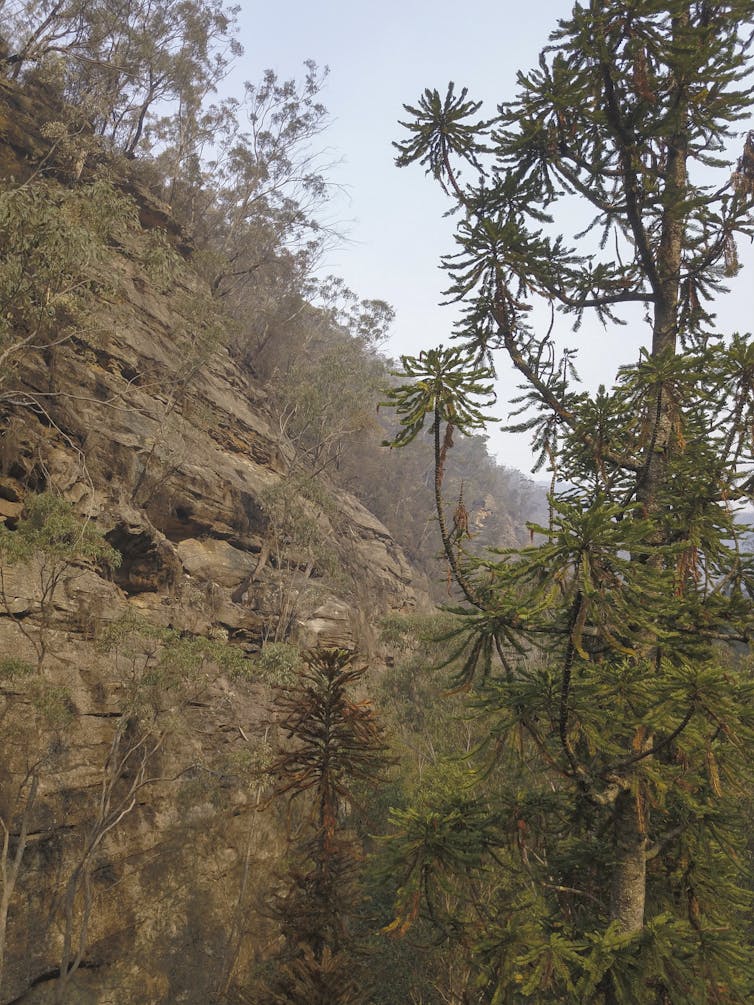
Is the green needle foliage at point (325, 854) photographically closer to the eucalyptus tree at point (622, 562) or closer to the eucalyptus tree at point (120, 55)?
the eucalyptus tree at point (622, 562)

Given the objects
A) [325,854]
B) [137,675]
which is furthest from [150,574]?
[325,854]

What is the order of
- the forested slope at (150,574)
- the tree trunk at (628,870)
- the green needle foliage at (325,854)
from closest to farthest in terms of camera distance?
1. the green needle foliage at (325,854)
2. the tree trunk at (628,870)
3. the forested slope at (150,574)

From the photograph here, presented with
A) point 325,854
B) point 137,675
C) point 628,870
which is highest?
point 628,870

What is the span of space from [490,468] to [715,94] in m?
75.0

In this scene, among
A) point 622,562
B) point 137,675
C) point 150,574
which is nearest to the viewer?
point 622,562

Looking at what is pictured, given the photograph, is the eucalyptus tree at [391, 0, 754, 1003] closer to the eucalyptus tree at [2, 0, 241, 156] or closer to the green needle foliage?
the green needle foliage

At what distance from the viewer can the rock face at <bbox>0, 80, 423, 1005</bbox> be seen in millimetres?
11531

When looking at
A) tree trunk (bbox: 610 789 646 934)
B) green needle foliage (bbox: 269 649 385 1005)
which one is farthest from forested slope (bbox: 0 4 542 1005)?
tree trunk (bbox: 610 789 646 934)

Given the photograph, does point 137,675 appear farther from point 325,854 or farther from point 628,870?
point 628,870

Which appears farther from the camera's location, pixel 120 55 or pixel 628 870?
pixel 120 55

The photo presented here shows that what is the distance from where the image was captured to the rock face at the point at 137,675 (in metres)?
11.5

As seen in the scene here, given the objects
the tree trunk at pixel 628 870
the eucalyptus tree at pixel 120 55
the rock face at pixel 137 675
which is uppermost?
the eucalyptus tree at pixel 120 55

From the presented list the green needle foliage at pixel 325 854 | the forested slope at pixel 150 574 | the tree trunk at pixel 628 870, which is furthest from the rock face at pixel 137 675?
the tree trunk at pixel 628 870

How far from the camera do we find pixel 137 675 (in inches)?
547
